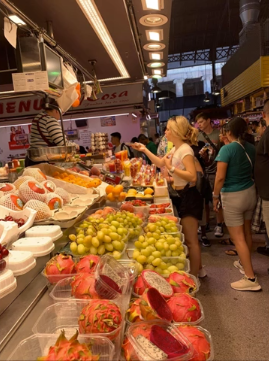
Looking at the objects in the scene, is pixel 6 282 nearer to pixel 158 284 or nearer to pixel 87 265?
pixel 87 265

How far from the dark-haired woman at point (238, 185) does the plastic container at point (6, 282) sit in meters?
2.87

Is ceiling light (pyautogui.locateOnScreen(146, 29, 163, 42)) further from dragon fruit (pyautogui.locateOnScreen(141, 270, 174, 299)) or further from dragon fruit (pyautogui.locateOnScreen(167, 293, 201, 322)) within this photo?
dragon fruit (pyautogui.locateOnScreen(167, 293, 201, 322))

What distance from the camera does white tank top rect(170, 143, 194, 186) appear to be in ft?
11.3

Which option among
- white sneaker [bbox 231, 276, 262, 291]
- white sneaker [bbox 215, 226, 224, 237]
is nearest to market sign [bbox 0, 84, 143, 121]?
white sneaker [bbox 215, 226, 224, 237]

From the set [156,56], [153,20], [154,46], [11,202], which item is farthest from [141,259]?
[156,56]

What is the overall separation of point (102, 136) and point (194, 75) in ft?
75.4

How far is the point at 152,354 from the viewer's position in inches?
37.6

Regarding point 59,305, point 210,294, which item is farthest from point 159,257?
point 210,294

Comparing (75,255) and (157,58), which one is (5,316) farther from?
(157,58)

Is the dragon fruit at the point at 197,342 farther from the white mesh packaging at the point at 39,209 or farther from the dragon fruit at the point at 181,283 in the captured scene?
the white mesh packaging at the point at 39,209

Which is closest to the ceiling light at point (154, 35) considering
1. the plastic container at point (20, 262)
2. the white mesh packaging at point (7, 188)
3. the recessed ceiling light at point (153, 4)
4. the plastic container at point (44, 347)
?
the recessed ceiling light at point (153, 4)

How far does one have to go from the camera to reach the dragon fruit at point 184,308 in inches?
48.6

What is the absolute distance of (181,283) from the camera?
1482mm

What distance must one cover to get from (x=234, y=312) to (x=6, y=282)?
2.72m
